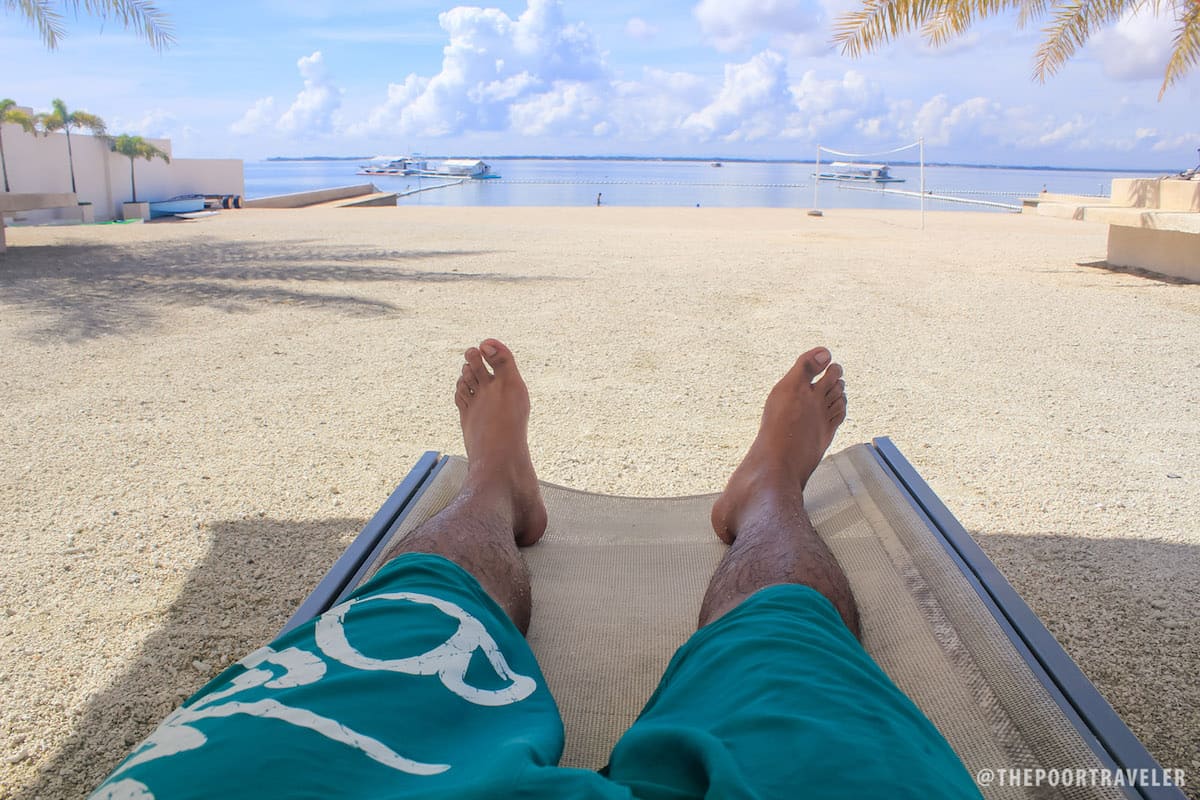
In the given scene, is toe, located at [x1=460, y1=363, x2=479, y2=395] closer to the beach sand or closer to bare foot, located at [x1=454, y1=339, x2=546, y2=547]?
bare foot, located at [x1=454, y1=339, x2=546, y2=547]

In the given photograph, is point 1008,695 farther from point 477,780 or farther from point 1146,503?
point 1146,503

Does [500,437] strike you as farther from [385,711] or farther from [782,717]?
[782,717]

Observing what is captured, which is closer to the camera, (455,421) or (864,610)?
(864,610)

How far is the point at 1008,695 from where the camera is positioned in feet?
3.92

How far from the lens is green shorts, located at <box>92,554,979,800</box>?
72cm

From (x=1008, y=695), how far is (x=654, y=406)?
2453 millimetres

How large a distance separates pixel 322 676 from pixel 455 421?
2.51 metres

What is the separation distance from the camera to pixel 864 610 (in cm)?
149

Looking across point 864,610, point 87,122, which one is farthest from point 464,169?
point 864,610

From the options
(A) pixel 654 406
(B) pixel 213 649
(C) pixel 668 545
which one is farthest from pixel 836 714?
(A) pixel 654 406

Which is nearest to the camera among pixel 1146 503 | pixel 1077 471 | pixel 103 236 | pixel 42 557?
pixel 42 557

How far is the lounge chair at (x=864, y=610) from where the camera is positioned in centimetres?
113

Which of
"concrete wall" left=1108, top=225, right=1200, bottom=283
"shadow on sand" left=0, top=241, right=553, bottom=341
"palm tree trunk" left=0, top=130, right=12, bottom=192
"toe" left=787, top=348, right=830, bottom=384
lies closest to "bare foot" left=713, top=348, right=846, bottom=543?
"toe" left=787, top=348, right=830, bottom=384

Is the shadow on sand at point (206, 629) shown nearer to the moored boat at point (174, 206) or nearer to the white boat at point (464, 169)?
the moored boat at point (174, 206)
